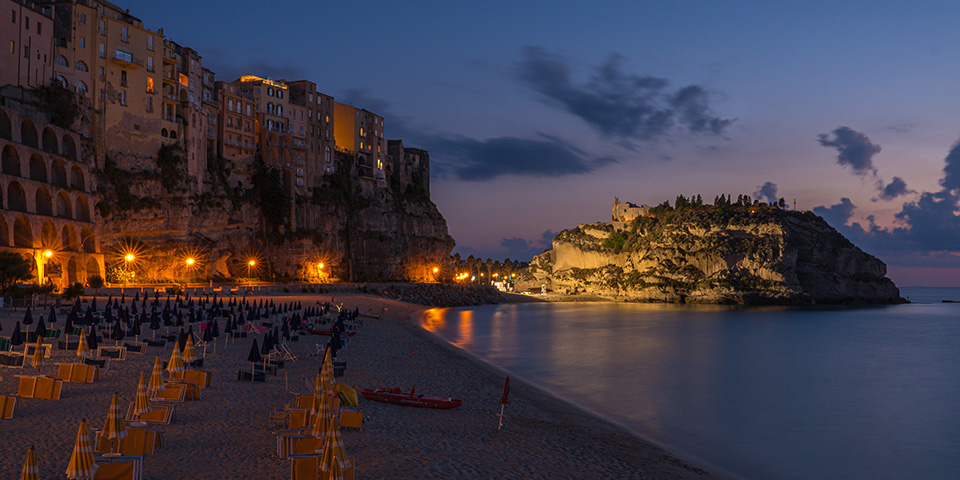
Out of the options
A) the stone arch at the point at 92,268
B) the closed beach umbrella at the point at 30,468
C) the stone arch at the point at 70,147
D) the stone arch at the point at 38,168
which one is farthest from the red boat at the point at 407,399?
the stone arch at the point at 70,147

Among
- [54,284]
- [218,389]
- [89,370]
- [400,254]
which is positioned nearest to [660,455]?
[218,389]

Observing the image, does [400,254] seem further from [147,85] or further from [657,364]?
[657,364]

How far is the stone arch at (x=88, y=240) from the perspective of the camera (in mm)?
54219

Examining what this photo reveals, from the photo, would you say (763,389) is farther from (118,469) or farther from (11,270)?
(11,270)

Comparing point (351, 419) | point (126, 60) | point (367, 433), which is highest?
point (126, 60)

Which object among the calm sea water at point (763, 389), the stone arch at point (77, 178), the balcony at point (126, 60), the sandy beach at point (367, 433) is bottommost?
the calm sea water at point (763, 389)

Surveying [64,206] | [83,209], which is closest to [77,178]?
[83,209]

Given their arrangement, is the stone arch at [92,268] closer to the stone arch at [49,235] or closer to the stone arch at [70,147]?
the stone arch at [49,235]

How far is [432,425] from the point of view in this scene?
15.3 metres

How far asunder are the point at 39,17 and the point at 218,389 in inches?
2126

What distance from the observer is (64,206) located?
177ft

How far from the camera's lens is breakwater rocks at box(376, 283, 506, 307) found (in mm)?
81787

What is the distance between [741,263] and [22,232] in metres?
125

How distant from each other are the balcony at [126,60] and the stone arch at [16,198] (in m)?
18.3
